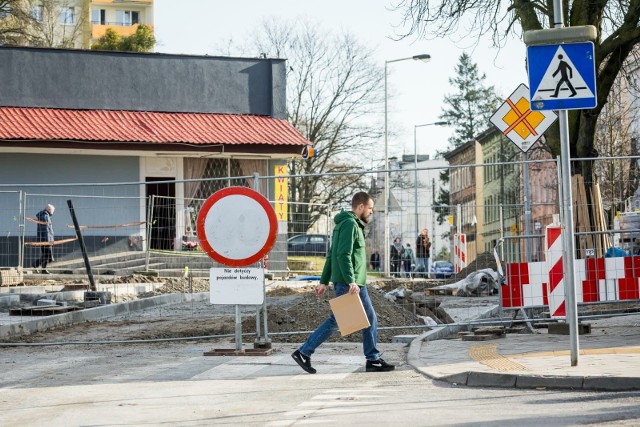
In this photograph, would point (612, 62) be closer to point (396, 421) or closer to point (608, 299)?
point (608, 299)

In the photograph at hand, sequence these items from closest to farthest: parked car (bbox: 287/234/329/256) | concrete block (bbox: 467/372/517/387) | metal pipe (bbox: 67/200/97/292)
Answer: concrete block (bbox: 467/372/517/387), parked car (bbox: 287/234/329/256), metal pipe (bbox: 67/200/97/292)

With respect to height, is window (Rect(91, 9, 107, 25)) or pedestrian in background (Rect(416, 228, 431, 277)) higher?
window (Rect(91, 9, 107, 25))

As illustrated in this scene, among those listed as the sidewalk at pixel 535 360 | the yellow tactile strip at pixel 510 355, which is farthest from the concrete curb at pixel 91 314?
the yellow tactile strip at pixel 510 355

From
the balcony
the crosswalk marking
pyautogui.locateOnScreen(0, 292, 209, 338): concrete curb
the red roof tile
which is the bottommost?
the crosswalk marking

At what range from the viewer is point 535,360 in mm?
10539

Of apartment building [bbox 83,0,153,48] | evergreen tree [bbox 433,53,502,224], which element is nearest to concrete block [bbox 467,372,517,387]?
evergreen tree [bbox 433,53,502,224]

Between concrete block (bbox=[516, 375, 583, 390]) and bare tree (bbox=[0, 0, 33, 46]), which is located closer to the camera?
concrete block (bbox=[516, 375, 583, 390])

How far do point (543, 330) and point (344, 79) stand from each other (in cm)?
4619

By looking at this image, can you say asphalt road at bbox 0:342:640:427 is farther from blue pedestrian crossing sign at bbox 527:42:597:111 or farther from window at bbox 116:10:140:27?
window at bbox 116:10:140:27

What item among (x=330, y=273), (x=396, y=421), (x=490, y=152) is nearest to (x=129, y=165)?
(x=330, y=273)

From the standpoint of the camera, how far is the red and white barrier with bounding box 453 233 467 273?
70.7 ft

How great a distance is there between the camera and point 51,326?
54.5ft

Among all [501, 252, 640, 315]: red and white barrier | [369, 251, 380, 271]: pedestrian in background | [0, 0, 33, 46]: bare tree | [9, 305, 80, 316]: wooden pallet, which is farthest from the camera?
[0, 0, 33, 46]: bare tree

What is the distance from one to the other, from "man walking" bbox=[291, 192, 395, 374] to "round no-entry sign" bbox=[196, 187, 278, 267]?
1.37 m
